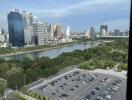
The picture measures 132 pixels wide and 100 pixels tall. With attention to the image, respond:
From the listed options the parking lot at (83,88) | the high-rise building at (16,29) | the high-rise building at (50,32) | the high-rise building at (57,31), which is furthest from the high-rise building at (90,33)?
the parking lot at (83,88)

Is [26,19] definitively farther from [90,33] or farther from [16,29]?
[90,33]

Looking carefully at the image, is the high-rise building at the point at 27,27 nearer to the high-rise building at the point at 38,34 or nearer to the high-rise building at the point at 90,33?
the high-rise building at the point at 38,34

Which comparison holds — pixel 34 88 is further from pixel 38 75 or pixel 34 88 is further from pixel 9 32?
pixel 9 32

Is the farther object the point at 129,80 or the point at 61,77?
the point at 61,77

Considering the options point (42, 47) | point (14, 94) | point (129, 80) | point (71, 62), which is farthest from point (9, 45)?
point (129, 80)

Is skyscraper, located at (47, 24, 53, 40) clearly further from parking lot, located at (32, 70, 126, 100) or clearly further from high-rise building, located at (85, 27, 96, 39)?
parking lot, located at (32, 70, 126, 100)

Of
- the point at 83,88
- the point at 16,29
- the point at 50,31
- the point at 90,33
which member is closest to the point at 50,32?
the point at 50,31
